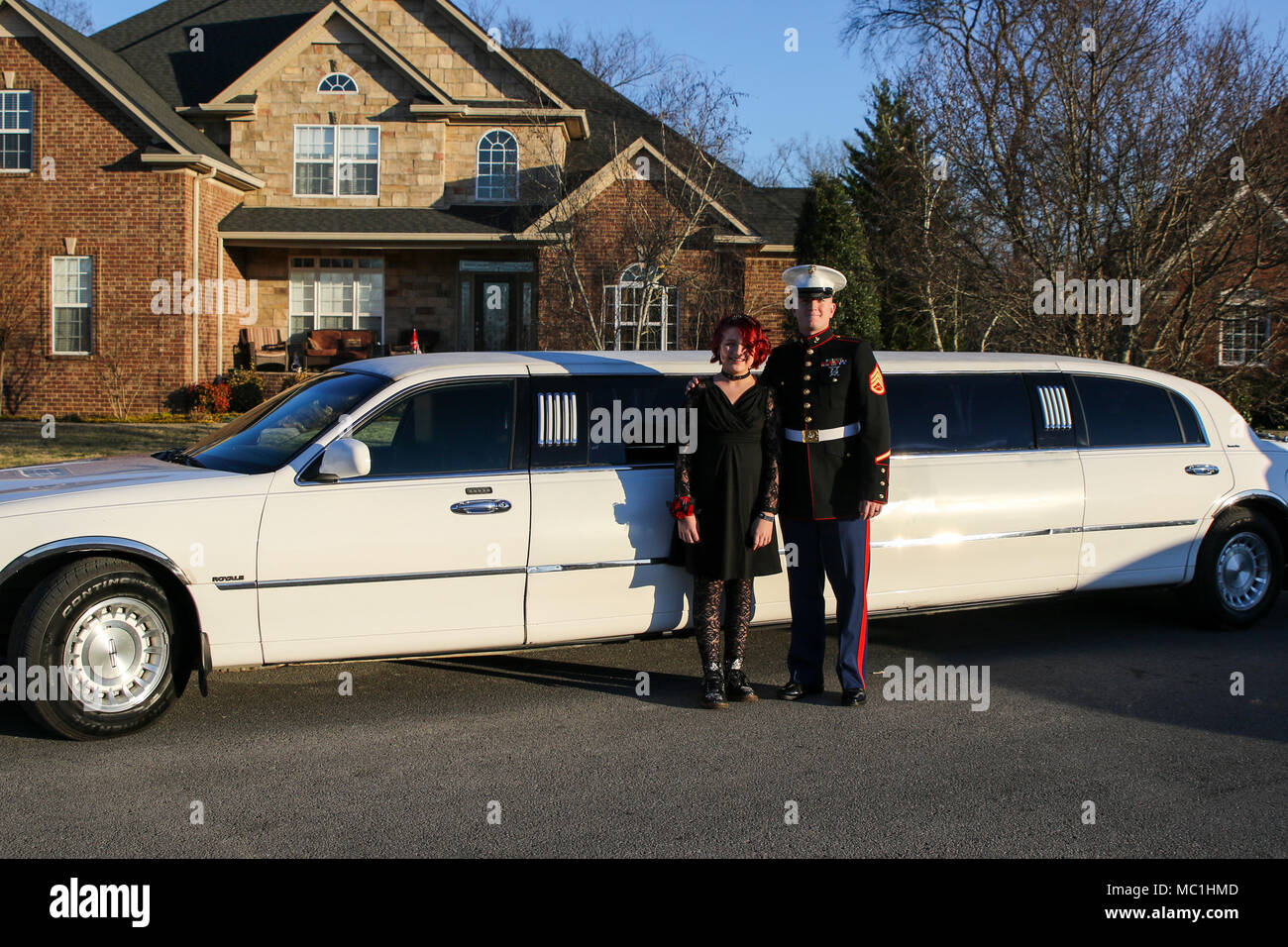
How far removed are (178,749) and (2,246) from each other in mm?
19850

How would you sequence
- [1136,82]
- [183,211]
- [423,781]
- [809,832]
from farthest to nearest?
1. [183,211]
2. [1136,82]
3. [423,781]
4. [809,832]

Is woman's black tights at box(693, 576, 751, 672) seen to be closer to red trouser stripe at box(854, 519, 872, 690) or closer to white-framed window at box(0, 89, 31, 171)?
red trouser stripe at box(854, 519, 872, 690)

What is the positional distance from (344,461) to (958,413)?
3433 mm

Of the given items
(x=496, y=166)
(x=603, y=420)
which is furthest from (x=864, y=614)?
(x=496, y=166)

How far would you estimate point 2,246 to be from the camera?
69.8ft

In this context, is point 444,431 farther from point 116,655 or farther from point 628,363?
point 116,655

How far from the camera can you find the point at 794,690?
5793 millimetres

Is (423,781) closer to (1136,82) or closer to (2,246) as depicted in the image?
(1136,82)

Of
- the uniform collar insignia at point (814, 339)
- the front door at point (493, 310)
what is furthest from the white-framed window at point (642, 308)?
the uniform collar insignia at point (814, 339)

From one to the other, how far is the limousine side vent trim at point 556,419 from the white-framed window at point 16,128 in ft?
64.7

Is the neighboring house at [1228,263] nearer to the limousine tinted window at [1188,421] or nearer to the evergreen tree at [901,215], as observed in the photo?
the evergreen tree at [901,215]
